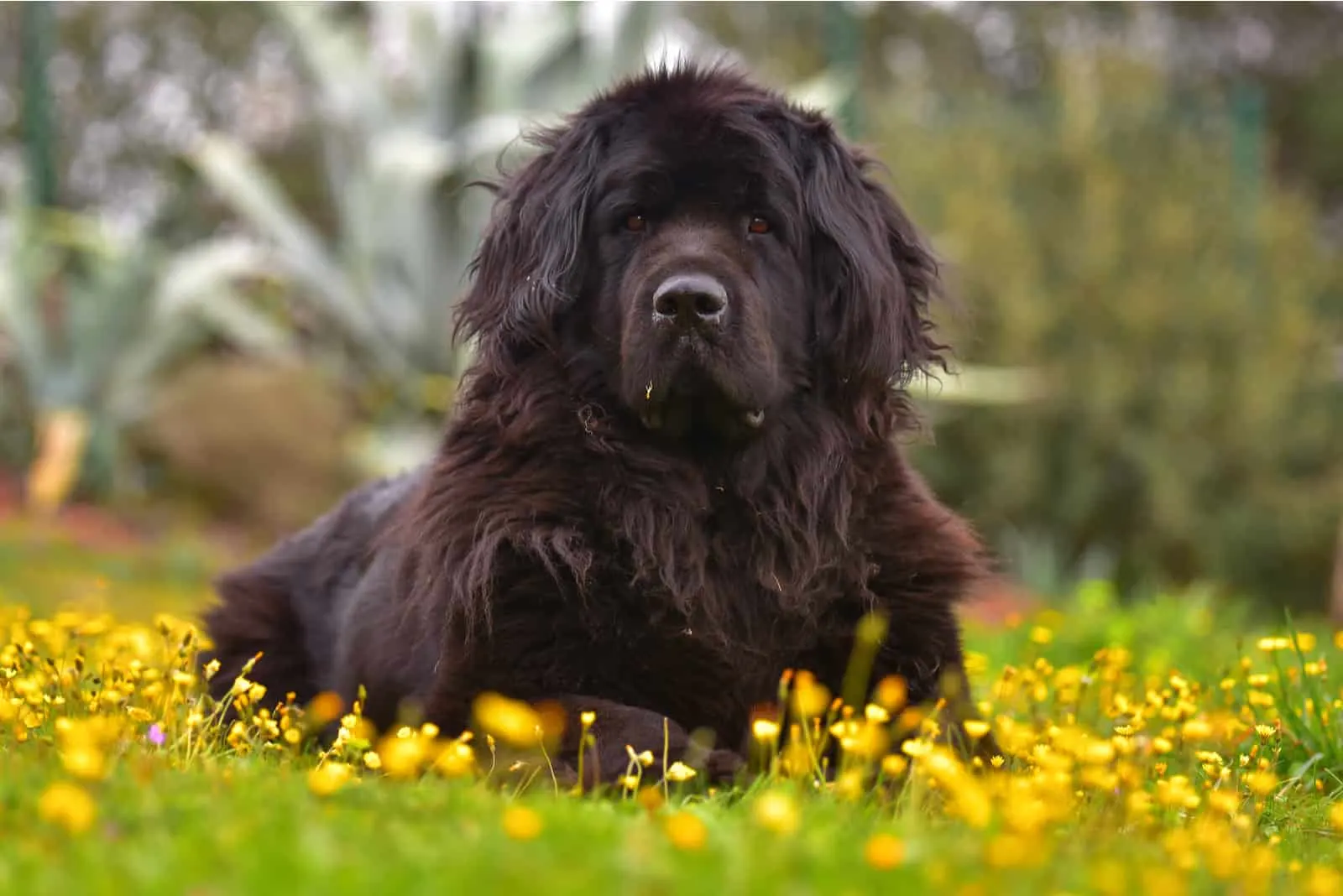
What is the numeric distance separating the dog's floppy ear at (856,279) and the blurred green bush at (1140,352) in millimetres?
8981

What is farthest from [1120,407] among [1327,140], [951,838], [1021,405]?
[1327,140]

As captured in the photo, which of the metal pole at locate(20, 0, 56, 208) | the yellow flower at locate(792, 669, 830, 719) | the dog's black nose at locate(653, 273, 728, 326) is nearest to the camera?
the yellow flower at locate(792, 669, 830, 719)

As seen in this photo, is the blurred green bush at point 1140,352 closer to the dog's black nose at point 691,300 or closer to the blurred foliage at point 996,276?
the blurred foliage at point 996,276

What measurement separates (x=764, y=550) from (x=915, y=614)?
0.38 m

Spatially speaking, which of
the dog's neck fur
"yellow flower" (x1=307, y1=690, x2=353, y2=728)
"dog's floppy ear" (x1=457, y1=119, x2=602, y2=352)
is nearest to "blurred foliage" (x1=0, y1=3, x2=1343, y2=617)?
"dog's floppy ear" (x1=457, y1=119, x2=602, y2=352)

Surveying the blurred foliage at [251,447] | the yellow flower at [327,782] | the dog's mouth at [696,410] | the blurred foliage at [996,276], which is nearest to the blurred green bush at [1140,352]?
the blurred foliage at [996,276]

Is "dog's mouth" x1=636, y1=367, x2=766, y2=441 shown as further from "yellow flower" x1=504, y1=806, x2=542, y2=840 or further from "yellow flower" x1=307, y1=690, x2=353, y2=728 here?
"yellow flower" x1=504, y1=806, x2=542, y2=840

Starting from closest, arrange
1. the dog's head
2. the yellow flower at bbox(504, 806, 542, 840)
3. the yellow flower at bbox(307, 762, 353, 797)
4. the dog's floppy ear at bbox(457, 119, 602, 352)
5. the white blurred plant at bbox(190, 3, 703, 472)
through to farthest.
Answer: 1. the yellow flower at bbox(504, 806, 542, 840)
2. the yellow flower at bbox(307, 762, 353, 797)
3. the dog's head
4. the dog's floppy ear at bbox(457, 119, 602, 352)
5. the white blurred plant at bbox(190, 3, 703, 472)

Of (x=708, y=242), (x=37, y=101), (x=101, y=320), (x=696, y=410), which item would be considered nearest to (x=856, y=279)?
(x=708, y=242)

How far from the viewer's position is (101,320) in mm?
10297

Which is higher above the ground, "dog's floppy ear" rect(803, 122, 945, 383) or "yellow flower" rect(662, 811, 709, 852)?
"dog's floppy ear" rect(803, 122, 945, 383)

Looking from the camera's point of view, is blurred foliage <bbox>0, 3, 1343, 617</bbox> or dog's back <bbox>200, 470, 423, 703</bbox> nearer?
dog's back <bbox>200, 470, 423, 703</bbox>

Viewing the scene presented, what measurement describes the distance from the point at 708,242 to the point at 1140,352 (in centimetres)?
1050

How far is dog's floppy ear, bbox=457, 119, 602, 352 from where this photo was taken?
12.7ft
